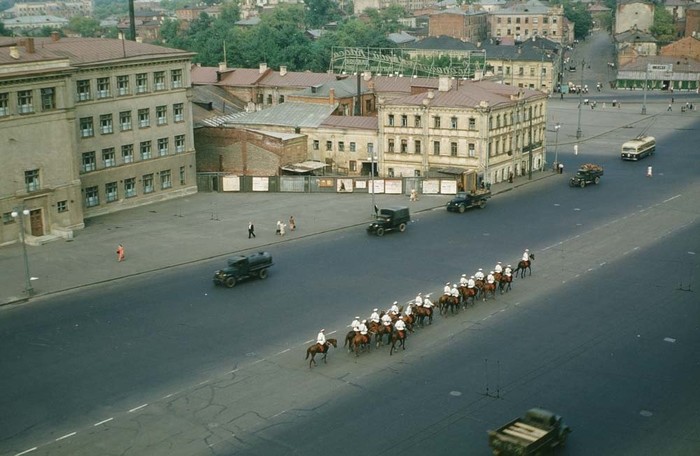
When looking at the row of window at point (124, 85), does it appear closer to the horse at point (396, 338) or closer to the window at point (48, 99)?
the window at point (48, 99)

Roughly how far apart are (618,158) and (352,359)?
70.7m

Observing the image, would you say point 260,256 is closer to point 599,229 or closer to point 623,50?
point 599,229

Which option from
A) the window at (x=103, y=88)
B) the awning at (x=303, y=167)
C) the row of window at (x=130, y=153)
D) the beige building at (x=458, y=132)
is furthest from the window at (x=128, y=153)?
the beige building at (x=458, y=132)

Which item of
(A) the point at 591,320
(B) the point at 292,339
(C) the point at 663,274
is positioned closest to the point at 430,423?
(B) the point at 292,339

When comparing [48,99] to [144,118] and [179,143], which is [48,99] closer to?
[144,118]

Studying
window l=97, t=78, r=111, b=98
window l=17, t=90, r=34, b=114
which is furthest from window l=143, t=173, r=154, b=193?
window l=17, t=90, r=34, b=114

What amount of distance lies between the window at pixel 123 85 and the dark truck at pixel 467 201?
29372mm

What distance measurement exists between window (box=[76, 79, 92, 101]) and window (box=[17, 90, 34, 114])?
303 inches

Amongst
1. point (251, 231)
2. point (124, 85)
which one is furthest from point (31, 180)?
point (251, 231)

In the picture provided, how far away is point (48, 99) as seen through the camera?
64.9 metres

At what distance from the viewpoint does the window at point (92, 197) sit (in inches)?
2842

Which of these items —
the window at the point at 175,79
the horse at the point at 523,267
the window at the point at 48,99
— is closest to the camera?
the horse at the point at 523,267

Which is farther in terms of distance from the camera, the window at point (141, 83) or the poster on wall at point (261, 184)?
the poster on wall at point (261, 184)

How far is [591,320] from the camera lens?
1762 inches
